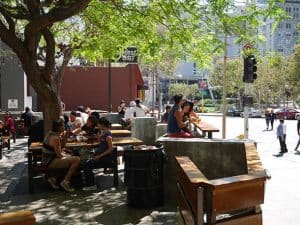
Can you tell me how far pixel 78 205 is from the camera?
843 cm

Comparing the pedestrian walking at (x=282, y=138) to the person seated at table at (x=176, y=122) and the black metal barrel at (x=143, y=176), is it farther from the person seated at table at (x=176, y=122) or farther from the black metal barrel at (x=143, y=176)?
the black metal barrel at (x=143, y=176)

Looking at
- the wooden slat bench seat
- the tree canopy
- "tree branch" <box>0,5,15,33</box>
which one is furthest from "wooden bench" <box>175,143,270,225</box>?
"tree branch" <box>0,5,15,33</box>

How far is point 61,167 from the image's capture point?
9523 millimetres

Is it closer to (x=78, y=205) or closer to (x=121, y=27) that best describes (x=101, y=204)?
(x=78, y=205)

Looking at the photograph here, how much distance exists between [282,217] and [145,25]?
6700mm

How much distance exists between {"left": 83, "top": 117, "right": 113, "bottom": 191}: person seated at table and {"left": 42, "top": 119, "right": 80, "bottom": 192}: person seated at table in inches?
8.9

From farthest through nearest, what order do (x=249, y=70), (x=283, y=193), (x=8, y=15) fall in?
(x=249, y=70), (x=8, y=15), (x=283, y=193)

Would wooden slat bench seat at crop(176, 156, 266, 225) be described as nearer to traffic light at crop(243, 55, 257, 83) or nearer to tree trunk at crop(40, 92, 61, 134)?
tree trunk at crop(40, 92, 61, 134)

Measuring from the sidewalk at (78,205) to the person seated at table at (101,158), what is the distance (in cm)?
23

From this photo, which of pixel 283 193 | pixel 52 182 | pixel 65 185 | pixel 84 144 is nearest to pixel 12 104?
pixel 84 144

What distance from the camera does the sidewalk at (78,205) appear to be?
7457 mm

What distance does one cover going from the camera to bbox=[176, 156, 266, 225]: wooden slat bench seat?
5183 mm

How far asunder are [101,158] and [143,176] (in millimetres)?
1847

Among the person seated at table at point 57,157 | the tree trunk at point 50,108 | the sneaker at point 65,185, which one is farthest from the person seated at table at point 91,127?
the sneaker at point 65,185
